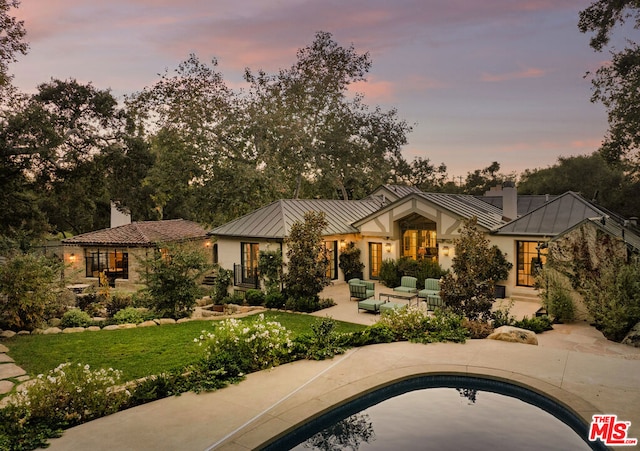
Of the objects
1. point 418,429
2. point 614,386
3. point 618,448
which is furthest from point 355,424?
point 614,386

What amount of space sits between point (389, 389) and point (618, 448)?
3.72m

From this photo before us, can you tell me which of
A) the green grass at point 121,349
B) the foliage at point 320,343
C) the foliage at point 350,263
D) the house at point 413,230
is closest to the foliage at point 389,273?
the house at point 413,230

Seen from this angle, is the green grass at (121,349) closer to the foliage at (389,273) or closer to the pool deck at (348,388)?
the pool deck at (348,388)

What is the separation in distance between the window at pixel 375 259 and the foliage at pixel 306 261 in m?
5.69

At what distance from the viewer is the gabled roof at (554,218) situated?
1691 cm

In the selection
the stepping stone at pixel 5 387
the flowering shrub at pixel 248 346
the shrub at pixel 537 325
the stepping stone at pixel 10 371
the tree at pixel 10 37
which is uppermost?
the tree at pixel 10 37

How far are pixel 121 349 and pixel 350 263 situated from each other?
1250cm

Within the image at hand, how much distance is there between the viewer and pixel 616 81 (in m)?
21.8

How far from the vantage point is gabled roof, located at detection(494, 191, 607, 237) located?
1691cm

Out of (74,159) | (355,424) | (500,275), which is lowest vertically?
(355,424)

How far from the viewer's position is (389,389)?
8.31 meters

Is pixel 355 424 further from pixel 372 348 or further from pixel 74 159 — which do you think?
pixel 74 159

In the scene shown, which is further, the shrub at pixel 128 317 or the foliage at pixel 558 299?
the shrub at pixel 128 317

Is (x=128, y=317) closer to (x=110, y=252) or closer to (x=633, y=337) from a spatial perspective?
(x=110, y=252)
